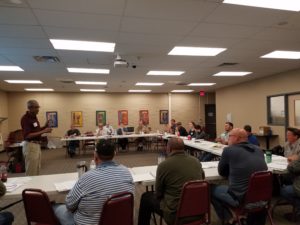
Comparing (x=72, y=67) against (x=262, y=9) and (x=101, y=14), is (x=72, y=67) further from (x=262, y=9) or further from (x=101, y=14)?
(x=262, y=9)

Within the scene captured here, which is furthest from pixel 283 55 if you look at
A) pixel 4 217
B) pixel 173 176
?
pixel 4 217

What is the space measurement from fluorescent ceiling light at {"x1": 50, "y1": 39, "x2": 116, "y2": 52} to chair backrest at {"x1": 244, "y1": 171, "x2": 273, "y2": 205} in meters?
3.25

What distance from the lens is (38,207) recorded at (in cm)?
196

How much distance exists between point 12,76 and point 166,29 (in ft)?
19.1

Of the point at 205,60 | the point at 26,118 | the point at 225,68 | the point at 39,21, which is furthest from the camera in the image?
the point at 225,68

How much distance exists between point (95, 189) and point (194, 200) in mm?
898

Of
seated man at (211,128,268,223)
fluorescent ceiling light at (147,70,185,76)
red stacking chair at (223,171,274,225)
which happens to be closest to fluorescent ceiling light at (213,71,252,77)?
fluorescent ceiling light at (147,70,185,76)

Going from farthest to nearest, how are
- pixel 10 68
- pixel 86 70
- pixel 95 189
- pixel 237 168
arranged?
pixel 86 70, pixel 10 68, pixel 237 168, pixel 95 189

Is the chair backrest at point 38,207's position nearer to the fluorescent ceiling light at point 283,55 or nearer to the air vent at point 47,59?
the air vent at point 47,59

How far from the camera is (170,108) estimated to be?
1308 centimetres

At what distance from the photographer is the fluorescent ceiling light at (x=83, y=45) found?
4242 millimetres

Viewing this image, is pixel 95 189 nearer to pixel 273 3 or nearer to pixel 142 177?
pixel 142 177

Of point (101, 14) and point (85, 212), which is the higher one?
point (101, 14)

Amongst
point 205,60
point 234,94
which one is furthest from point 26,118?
point 234,94
